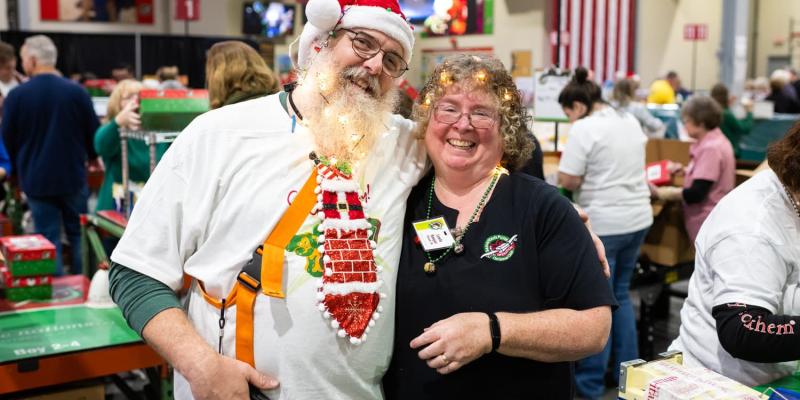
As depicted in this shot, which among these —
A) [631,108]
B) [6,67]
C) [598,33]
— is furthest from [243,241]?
[598,33]

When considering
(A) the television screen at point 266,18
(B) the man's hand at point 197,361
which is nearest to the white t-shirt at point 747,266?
(B) the man's hand at point 197,361

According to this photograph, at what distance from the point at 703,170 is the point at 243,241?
3444mm

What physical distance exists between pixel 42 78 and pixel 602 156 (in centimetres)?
355

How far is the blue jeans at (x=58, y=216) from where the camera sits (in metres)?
5.12

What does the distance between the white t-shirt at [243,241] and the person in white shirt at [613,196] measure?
104 inches

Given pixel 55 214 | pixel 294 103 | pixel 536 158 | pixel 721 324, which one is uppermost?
pixel 294 103

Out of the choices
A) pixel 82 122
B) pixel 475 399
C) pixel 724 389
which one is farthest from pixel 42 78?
pixel 724 389

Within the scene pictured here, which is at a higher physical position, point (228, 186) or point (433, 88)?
point (433, 88)

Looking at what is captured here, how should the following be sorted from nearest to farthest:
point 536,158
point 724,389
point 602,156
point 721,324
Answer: point 724,389
point 721,324
point 536,158
point 602,156

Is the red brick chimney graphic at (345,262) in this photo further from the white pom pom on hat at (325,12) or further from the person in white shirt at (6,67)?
the person in white shirt at (6,67)

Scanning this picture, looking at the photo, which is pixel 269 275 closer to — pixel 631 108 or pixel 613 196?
pixel 613 196

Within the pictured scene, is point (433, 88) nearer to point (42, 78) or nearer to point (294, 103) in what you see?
point (294, 103)

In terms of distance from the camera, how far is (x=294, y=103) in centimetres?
172

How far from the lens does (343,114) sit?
5.57 feet
